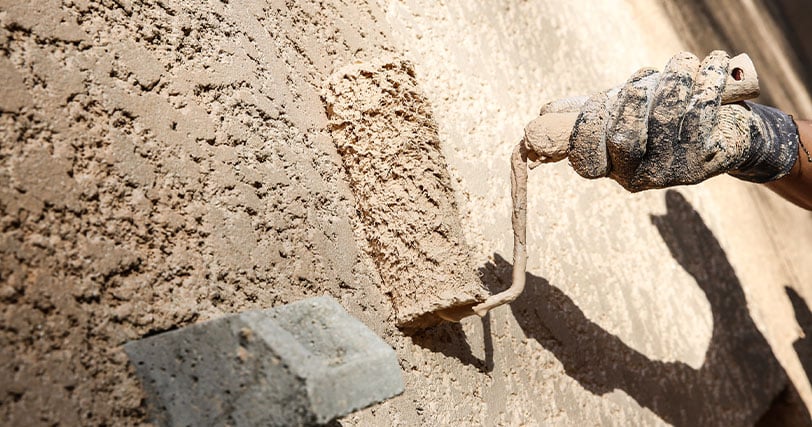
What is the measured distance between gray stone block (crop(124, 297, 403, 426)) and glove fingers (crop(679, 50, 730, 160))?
89cm

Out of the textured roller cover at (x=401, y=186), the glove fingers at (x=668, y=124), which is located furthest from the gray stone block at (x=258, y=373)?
the glove fingers at (x=668, y=124)

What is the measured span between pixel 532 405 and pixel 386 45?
1.05 meters

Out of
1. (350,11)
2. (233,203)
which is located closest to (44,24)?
(233,203)

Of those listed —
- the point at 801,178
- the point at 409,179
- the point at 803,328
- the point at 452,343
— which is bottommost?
the point at 803,328

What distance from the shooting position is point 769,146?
175 centimetres

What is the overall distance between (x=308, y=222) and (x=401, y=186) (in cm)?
25

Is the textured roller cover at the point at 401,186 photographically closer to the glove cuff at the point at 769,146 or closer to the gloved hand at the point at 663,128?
the gloved hand at the point at 663,128

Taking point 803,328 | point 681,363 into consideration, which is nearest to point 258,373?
point 681,363

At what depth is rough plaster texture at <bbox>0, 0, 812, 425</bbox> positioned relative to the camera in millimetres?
1046

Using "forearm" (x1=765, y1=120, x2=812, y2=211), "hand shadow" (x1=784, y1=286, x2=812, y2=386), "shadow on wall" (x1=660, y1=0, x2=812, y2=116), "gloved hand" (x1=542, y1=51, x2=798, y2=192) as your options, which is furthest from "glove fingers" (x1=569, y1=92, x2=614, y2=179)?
"shadow on wall" (x1=660, y1=0, x2=812, y2=116)

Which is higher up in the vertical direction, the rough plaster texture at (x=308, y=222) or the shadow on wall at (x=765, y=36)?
the shadow on wall at (x=765, y=36)

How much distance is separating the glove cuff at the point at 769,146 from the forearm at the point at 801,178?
0.05 m

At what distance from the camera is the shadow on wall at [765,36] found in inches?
145

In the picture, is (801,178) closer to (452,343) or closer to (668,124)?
(668,124)
